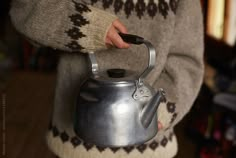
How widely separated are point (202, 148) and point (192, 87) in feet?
3.90

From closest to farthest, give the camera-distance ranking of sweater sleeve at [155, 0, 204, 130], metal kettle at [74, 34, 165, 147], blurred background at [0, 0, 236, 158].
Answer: metal kettle at [74, 34, 165, 147] → sweater sleeve at [155, 0, 204, 130] → blurred background at [0, 0, 236, 158]

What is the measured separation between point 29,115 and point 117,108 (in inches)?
79.3

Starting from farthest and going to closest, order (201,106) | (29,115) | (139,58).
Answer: (29,115), (201,106), (139,58)

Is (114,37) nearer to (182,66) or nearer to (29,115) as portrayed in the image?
(182,66)

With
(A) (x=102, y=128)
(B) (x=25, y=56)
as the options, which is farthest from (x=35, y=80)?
→ (A) (x=102, y=128)

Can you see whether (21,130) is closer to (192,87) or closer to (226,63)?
(226,63)

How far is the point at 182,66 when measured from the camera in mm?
969

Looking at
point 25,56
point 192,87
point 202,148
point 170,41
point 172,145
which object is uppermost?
point 170,41

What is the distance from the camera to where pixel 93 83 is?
0.75 meters

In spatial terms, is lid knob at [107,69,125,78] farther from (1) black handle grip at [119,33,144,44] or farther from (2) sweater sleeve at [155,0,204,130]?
(2) sweater sleeve at [155,0,204,130]

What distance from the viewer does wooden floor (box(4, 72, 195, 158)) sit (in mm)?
1966

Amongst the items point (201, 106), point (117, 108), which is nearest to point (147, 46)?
point (117, 108)

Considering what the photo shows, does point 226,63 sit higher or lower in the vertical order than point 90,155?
lower

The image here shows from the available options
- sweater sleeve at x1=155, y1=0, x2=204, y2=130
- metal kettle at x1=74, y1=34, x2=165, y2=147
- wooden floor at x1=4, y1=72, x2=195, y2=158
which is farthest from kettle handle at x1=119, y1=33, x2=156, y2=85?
wooden floor at x1=4, y1=72, x2=195, y2=158
